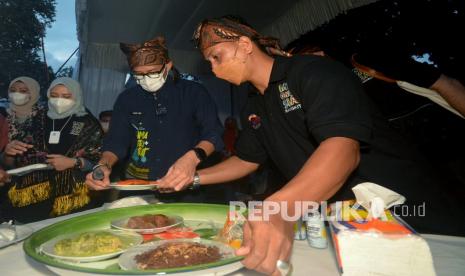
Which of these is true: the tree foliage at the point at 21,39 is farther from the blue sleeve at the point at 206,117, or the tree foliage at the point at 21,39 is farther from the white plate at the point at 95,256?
the white plate at the point at 95,256

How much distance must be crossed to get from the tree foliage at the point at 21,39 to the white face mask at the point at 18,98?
9368 millimetres

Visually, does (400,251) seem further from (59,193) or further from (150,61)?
(59,193)

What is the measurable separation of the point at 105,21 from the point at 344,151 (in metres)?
4.78

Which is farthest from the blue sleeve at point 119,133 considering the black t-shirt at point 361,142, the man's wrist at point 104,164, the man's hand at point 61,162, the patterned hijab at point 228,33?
the black t-shirt at point 361,142

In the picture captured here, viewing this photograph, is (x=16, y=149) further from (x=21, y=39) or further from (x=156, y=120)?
(x=21, y=39)

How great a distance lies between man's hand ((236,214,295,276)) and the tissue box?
0.19 metres

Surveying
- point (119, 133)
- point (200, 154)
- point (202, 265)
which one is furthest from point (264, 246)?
point (119, 133)

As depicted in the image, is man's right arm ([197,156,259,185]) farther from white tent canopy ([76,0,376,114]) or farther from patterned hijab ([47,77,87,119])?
white tent canopy ([76,0,376,114])

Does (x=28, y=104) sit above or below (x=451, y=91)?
above

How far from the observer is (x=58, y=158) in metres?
2.68

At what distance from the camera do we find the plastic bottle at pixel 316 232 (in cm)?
107

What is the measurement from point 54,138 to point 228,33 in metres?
2.25

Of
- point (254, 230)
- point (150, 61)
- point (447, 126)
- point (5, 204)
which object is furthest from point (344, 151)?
point (5, 204)

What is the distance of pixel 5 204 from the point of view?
8.35ft
